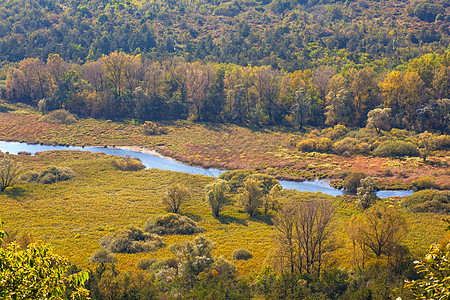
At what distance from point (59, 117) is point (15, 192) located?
184 ft

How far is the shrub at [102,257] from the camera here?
135ft

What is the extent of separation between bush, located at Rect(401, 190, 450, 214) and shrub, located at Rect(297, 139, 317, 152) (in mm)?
34155

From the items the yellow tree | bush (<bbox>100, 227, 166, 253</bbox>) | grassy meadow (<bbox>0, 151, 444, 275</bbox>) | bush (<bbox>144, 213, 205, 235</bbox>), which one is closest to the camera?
grassy meadow (<bbox>0, 151, 444, 275</bbox>)

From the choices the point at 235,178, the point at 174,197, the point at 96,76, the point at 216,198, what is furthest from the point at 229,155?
the point at 96,76

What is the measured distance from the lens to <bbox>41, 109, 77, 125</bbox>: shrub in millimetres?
112312

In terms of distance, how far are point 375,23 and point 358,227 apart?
159116 millimetres

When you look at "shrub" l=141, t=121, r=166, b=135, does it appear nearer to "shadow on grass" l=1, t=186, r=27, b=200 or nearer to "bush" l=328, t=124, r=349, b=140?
"shadow on grass" l=1, t=186, r=27, b=200

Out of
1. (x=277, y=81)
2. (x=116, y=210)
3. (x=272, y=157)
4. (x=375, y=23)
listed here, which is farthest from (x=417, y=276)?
(x=375, y=23)

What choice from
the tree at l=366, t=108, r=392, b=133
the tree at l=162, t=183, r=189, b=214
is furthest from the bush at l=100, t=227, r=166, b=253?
the tree at l=366, t=108, r=392, b=133

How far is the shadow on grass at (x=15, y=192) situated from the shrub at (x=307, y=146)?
197 ft

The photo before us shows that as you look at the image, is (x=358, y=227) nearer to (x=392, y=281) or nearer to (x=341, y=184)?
(x=392, y=281)

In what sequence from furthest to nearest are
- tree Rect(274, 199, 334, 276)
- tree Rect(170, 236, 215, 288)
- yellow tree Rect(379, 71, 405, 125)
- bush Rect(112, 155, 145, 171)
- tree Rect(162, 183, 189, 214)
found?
yellow tree Rect(379, 71, 405, 125) < bush Rect(112, 155, 145, 171) < tree Rect(162, 183, 189, 214) < tree Rect(274, 199, 334, 276) < tree Rect(170, 236, 215, 288)

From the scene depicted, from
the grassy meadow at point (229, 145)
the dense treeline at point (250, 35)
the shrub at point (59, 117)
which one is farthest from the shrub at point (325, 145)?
the shrub at point (59, 117)

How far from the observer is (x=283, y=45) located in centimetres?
16188
